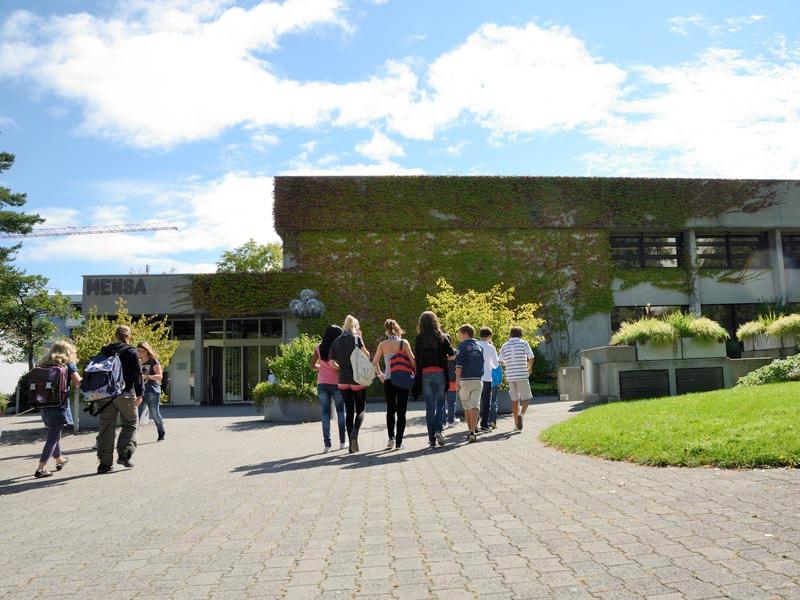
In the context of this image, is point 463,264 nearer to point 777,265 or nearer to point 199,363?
point 199,363

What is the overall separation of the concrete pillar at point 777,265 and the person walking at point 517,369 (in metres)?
23.6

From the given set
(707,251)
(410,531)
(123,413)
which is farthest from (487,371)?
(707,251)

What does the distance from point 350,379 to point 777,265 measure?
2737cm

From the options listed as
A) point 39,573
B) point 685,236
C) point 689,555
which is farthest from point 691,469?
point 685,236

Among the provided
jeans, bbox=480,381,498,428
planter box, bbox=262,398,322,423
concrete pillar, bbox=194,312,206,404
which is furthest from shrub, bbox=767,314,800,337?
concrete pillar, bbox=194,312,206,404

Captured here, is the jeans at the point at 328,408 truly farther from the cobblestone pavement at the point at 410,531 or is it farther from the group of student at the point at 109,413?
the group of student at the point at 109,413

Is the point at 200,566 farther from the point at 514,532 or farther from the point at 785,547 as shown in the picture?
the point at 785,547

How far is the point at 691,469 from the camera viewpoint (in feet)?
21.5

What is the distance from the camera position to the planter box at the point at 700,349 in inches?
614

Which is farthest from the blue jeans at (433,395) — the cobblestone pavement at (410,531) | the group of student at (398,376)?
the cobblestone pavement at (410,531)

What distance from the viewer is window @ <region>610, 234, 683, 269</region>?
98.3 ft

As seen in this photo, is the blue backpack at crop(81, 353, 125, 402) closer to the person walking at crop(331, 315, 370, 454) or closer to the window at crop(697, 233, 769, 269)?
the person walking at crop(331, 315, 370, 454)

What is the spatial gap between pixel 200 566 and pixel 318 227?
23892mm

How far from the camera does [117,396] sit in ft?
27.9
